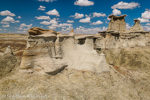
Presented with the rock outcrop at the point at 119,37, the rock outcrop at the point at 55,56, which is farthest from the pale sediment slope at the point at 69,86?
the rock outcrop at the point at 119,37

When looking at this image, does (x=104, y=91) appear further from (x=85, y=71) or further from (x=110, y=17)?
(x=110, y=17)

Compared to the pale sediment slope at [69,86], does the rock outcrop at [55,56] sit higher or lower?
higher

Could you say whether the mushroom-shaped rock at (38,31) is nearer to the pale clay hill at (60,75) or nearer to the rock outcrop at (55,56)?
the pale clay hill at (60,75)

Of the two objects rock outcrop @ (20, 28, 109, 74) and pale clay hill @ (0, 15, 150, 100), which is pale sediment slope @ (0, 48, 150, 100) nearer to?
pale clay hill @ (0, 15, 150, 100)

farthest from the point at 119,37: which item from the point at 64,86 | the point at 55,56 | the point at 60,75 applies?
the point at 64,86

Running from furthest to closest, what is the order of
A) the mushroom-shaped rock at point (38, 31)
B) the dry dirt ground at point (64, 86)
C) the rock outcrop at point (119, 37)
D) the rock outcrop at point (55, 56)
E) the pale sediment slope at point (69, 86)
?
the rock outcrop at point (119, 37), the mushroom-shaped rock at point (38, 31), the rock outcrop at point (55, 56), the pale sediment slope at point (69, 86), the dry dirt ground at point (64, 86)

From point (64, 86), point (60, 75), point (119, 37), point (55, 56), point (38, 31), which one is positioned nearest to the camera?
point (64, 86)

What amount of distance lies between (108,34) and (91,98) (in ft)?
56.5

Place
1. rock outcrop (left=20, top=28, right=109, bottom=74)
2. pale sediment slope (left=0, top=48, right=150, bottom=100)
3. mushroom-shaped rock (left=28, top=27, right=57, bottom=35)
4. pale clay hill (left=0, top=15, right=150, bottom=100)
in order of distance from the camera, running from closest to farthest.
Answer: pale sediment slope (left=0, top=48, right=150, bottom=100) < pale clay hill (left=0, top=15, right=150, bottom=100) < rock outcrop (left=20, top=28, right=109, bottom=74) < mushroom-shaped rock (left=28, top=27, right=57, bottom=35)

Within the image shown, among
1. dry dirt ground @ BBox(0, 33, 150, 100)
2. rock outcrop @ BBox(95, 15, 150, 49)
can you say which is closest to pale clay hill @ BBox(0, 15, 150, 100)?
dry dirt ground @ BBox(0, 33, 150, 100)

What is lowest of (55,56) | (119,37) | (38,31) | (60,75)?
(60,75)

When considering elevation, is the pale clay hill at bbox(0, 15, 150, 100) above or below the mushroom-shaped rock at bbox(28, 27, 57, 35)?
below

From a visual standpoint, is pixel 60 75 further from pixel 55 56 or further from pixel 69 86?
pixel 55 56

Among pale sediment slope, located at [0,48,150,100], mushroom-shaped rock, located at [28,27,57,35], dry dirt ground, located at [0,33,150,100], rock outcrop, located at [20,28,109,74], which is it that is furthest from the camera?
mushroom-shaped rock, located at [28,27,57,35]
